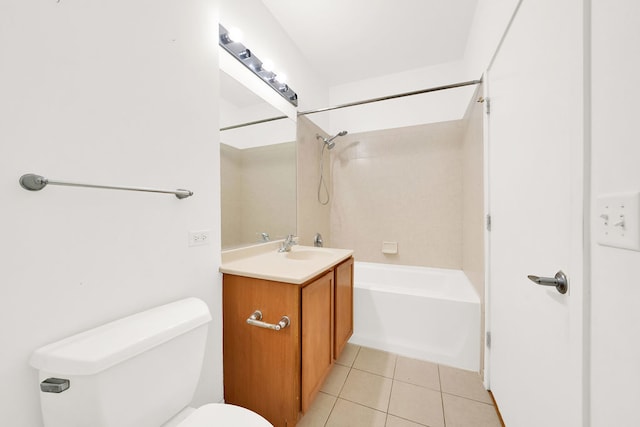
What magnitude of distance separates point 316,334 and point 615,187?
1.20m

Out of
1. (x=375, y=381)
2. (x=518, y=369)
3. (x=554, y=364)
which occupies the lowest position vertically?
(x=375, y=381)

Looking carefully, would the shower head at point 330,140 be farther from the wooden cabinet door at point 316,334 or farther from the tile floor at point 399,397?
the tile floor at point 399,397

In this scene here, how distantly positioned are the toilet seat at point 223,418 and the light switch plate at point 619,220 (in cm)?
105

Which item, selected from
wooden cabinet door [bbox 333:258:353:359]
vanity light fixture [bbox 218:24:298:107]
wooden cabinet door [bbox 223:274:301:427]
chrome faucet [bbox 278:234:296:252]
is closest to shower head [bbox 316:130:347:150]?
vanity light fixture [bbox 218:24:298:107]

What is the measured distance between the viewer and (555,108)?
→ 728 millimetres

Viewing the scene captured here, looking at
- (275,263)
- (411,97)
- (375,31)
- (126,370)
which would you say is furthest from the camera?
(411,97)

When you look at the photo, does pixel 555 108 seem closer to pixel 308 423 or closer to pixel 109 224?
pixel 109 224

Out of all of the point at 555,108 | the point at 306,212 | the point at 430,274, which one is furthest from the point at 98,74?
the point at 430,274

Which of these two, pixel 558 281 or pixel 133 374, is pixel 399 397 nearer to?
pixel 558 281

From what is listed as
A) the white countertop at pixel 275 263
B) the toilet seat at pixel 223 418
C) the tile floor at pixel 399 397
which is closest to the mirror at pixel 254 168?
the white countertop at pixel 275 263

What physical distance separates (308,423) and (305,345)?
519mm

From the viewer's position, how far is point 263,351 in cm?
109

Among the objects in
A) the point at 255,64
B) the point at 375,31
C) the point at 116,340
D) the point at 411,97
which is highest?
the point at 375,31

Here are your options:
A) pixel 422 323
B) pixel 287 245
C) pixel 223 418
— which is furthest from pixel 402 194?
pixel 223 418
